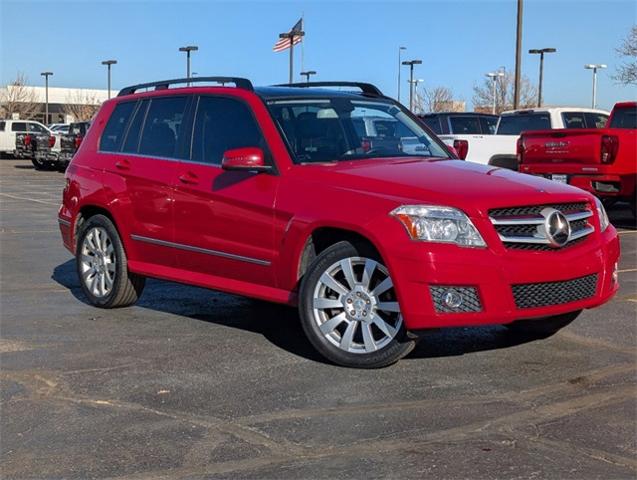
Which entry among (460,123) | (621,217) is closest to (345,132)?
(621,217)

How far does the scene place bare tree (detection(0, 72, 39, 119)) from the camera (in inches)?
3160

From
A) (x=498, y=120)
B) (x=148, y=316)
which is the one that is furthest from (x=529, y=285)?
(x=498, y=120)

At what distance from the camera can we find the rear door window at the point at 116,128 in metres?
7.31

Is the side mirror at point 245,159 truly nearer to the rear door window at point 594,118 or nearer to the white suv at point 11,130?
the rear door window at point 594,118

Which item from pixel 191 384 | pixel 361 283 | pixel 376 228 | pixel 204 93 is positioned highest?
pixel 204 93

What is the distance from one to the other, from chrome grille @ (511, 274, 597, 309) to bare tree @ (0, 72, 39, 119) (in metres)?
79.4

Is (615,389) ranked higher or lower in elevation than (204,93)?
lower

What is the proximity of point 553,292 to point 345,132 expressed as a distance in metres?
1.94

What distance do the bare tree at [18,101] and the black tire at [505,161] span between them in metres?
69.0

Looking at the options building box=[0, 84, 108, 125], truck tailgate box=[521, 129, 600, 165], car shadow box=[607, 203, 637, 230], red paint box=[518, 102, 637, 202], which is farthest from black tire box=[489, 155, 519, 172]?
building box=[0, 84, 108, 125]

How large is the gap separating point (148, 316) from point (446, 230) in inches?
118

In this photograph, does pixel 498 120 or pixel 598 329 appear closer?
pixel 598 329

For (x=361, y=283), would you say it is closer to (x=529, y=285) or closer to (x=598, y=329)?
(x=529, y=285)

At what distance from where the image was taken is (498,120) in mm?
18828
